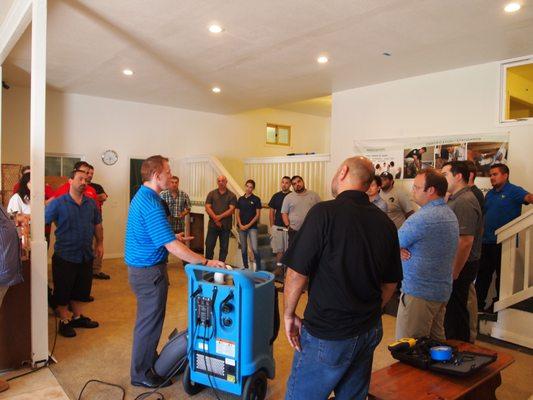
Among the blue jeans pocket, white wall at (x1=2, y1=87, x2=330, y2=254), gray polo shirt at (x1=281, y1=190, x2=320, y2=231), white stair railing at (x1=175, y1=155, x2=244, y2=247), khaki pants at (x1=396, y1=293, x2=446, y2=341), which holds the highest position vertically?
white wall at (x1=2, y1=87, x2=330, y2=254)

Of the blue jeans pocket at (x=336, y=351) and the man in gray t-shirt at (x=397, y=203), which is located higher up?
the man in gray t-shirt at (x=397, y=203)

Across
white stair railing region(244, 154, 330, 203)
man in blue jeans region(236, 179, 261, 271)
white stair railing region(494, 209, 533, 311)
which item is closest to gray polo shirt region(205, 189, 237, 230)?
man in blue jeans region(236, 179, 261, 271)

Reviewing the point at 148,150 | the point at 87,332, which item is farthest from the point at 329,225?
the point at 148,150

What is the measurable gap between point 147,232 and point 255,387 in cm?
122

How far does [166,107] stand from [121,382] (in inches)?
262

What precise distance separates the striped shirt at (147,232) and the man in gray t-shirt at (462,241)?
6.59 feet

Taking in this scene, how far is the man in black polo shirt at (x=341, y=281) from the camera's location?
5.50 feet

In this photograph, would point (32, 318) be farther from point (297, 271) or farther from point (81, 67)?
point (81, 67)

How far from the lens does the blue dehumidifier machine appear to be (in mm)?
2500

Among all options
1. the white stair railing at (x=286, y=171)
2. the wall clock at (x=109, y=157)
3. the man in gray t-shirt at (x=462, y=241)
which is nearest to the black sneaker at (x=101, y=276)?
the wall clock at (x=109, y=157)

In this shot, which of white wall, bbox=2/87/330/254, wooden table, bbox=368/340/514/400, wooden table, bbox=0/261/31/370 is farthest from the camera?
white wall, bbox=2/87/330/254

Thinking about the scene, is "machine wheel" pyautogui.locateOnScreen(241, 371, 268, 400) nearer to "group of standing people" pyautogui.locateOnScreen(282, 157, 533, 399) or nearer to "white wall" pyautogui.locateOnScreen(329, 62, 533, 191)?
"group of standing people" pyautogui.locateOnScreen(282, 157, 533, 399)

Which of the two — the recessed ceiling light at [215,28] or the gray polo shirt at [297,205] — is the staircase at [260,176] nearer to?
the gray polo shirt at [297,205]

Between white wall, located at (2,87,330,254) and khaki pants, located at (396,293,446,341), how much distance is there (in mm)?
6739
